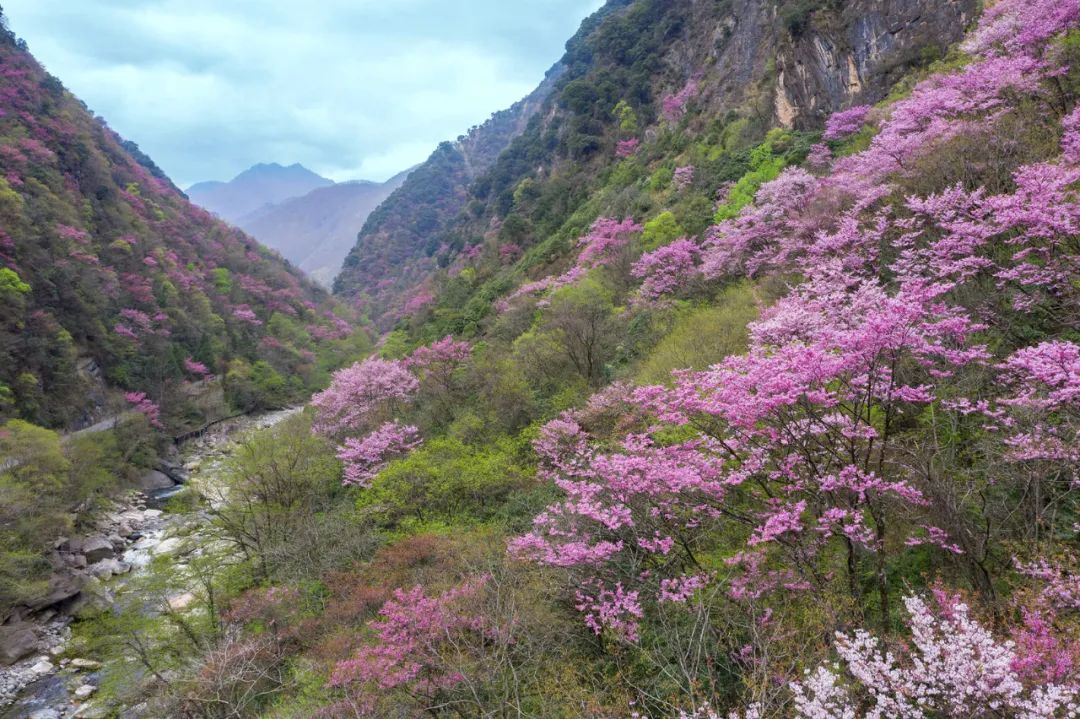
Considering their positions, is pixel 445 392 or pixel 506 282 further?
pixel 506 282

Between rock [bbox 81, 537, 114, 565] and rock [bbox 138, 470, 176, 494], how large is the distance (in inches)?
304

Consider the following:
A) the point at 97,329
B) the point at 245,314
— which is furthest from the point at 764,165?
the point at 245,314

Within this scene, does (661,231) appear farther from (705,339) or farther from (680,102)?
(680,102)

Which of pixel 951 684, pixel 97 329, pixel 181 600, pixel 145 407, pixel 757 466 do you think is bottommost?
pixel 181 600

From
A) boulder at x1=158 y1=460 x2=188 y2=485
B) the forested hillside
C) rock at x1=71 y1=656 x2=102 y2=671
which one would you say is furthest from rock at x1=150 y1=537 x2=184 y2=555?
boulder at x1=158 y1=460 x2=188 y2=485

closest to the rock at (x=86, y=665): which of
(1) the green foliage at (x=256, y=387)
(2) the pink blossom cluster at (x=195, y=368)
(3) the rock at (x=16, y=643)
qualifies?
(3) the rock at (x=16, y=643)

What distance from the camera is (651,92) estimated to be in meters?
45.1

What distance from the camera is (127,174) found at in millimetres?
51188

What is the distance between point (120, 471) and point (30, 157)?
1018 inches

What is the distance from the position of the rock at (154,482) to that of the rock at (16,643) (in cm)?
1404

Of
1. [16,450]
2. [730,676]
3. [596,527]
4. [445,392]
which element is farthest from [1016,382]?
[16,450]

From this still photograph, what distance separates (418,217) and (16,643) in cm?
8359

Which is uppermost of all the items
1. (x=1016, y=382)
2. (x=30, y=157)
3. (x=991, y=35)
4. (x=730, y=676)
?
(x=30, y=157)

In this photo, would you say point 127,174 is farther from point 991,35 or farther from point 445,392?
point 991,35
